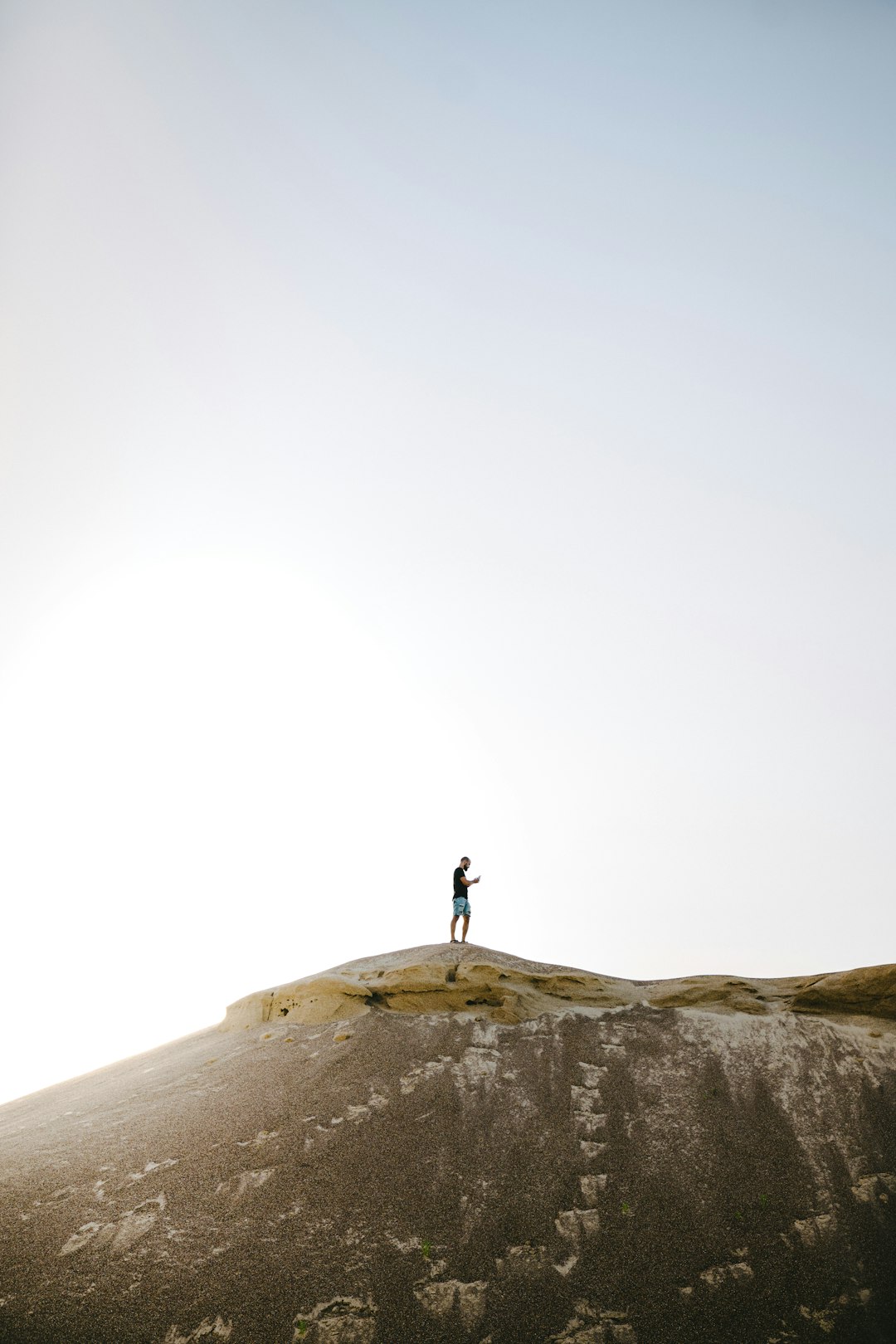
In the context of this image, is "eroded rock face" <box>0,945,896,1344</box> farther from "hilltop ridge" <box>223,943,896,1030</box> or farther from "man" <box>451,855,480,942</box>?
"man" <box>451,855,480,942</box>

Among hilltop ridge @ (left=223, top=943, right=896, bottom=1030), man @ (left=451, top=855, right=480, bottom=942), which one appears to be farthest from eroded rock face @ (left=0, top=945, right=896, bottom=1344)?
man @ (left=451, top=855, right=480, bottom=942)

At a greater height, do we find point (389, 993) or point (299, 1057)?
point (389, 993)

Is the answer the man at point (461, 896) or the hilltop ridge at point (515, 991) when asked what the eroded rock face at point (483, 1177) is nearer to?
the hilltop ridge at point (515, 991)

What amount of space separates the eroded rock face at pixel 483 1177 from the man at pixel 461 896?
269 cm

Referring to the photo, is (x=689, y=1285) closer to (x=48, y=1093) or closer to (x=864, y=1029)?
(x=864, y=1029)

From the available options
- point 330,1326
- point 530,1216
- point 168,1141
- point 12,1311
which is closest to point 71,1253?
point 12,1311

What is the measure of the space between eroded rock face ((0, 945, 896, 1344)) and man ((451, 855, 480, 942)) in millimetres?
2689

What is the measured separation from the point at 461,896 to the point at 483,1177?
7.59 meters

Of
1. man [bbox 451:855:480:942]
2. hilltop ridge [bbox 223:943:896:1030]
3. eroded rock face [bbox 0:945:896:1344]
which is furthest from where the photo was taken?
man [bbox 451:855:480:942]

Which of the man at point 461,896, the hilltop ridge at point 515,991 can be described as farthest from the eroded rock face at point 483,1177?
the man at point 461,896

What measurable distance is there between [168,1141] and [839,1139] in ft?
34.8

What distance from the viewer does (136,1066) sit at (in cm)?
1639

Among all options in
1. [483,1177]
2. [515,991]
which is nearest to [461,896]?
[515,991]

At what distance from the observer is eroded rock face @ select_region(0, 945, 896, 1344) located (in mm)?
8977
